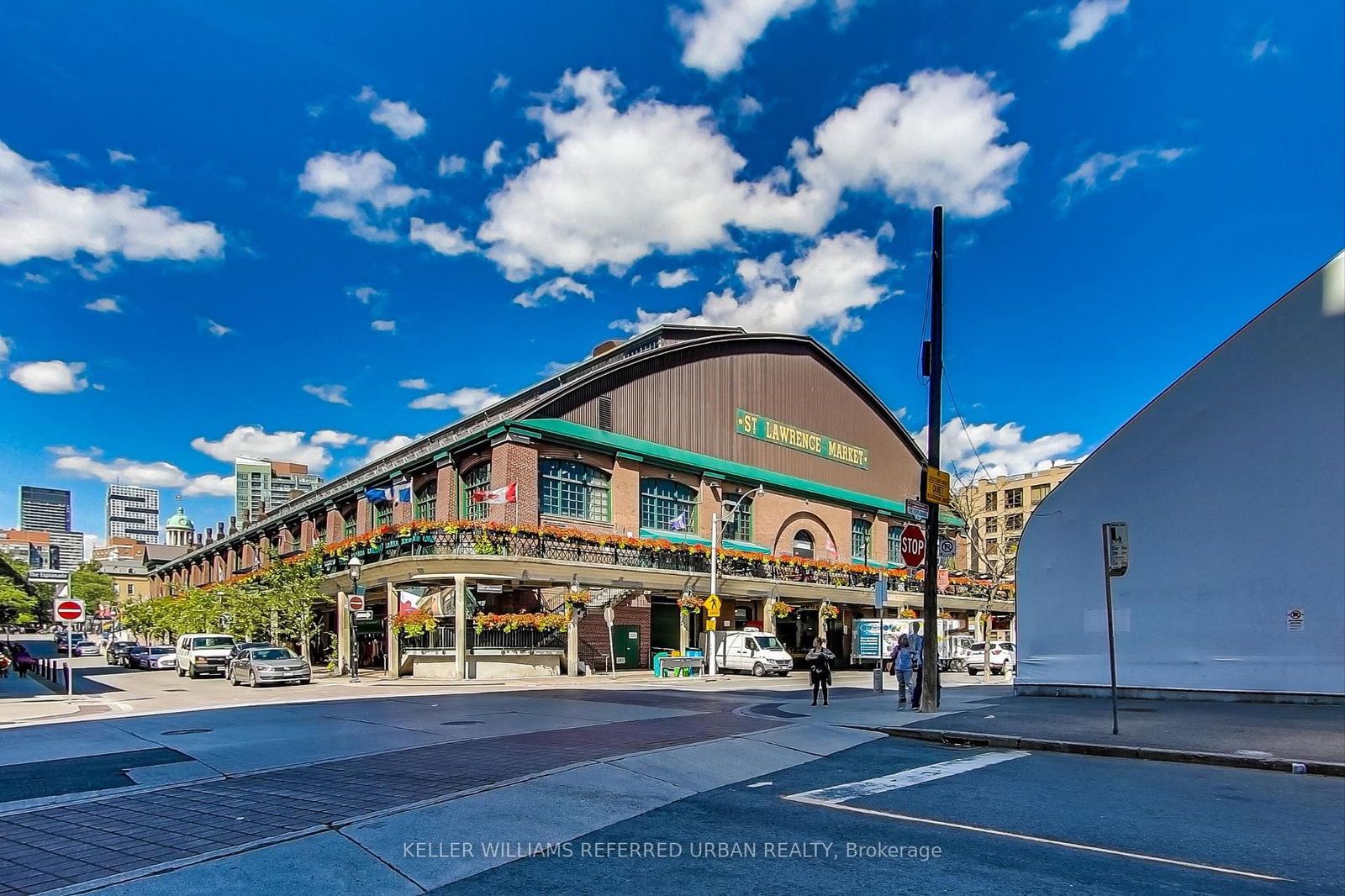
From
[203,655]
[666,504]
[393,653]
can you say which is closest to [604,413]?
[666,504]

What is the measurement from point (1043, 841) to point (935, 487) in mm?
10632

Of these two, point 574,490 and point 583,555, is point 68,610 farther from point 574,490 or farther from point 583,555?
point 574,490

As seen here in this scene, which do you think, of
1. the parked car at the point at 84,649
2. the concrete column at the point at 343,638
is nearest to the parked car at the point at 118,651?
the concrete column at the point at 343,638

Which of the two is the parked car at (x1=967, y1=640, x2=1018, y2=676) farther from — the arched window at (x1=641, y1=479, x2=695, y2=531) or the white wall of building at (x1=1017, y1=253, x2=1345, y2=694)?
the white wall of building at (x1=1017, y1=253, x2=1345, y2=694)

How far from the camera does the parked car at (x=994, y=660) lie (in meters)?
40.7

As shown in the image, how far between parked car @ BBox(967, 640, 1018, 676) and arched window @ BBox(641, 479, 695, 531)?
13977 mm

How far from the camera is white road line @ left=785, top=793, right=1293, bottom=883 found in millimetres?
6766

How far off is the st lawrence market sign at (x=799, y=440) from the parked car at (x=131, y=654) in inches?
1313

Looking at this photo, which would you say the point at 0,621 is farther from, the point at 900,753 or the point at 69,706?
the point at 900,753

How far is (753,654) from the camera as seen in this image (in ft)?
119

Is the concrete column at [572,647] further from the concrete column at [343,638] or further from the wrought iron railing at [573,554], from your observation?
the concrete column at [343,638]

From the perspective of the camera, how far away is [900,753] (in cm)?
1264

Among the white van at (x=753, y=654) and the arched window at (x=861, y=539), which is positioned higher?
the arched window at (x=861, y=539)

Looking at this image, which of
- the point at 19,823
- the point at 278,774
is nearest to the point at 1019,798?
the point at 278,774
